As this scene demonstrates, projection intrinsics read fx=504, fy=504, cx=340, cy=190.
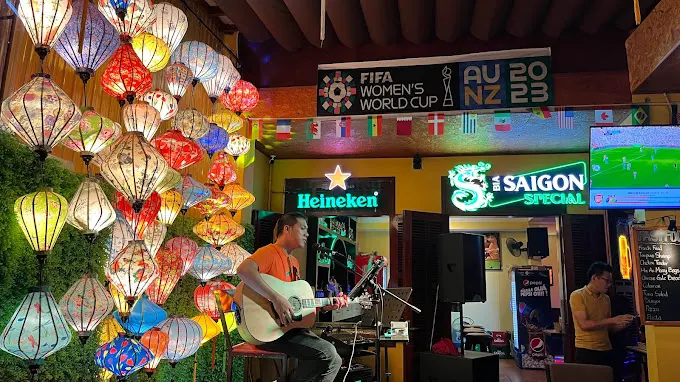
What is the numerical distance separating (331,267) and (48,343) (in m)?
6.12

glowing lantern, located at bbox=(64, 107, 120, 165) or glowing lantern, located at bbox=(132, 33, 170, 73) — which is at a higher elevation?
glowing lantern, located at bbox=(132, 33, 170, 73)

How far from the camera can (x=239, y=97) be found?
428 cm

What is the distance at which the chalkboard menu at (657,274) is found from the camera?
3.97 metres

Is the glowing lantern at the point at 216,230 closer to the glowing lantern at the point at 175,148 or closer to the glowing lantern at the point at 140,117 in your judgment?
the glowing lantern at the point at 175,148

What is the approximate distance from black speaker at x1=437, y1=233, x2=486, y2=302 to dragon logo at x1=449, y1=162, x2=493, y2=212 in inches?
57.5

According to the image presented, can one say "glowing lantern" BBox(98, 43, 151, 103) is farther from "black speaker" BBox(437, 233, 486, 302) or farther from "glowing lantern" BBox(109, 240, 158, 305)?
"black speaker" BBox(437, 233, 486, 302)

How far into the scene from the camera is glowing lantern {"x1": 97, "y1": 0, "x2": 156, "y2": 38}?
113 inches

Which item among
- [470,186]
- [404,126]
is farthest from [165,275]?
[470,186]

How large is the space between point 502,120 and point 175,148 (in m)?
3.41

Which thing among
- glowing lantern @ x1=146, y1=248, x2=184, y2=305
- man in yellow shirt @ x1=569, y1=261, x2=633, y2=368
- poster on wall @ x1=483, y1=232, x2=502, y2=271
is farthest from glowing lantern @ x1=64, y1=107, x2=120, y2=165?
poster on wall @ x1=483, y1=232, x2=502, y2=271

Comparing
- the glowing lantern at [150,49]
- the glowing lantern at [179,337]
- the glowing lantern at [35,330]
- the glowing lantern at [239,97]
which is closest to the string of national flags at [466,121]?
the glowing lantern at [239,97]

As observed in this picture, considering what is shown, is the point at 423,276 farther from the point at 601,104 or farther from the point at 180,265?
the point at 180,265

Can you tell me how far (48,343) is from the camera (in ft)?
7.33

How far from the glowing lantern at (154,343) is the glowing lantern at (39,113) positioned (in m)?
1.29
